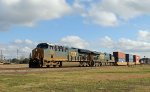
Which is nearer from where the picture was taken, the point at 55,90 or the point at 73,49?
the point at 55,90

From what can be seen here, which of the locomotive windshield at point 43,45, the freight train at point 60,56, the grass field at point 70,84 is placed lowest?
the grass field at point 70,84

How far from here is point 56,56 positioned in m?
50.7

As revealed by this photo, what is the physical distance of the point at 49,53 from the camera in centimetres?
4891

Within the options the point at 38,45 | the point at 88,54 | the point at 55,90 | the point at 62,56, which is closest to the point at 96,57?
the point at 88,54

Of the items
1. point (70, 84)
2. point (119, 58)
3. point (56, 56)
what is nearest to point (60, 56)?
point (56, 56)

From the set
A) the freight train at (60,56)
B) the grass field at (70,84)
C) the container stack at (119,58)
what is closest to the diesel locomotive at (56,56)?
the freight train at (60,56)

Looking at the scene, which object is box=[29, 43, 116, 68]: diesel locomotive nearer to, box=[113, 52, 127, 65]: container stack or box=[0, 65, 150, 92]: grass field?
box=[113, 52, 127, 65]: container stack

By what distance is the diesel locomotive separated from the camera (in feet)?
156

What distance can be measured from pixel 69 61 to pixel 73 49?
4209 mm

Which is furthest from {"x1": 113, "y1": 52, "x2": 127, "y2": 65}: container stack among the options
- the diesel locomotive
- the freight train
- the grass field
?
the grass field

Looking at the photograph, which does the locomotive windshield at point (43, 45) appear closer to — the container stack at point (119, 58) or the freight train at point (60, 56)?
the freight train at point (60, 56)

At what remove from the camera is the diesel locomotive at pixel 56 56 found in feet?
156

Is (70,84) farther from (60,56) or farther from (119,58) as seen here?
(119,58)

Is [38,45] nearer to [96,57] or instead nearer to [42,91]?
[96,57]
